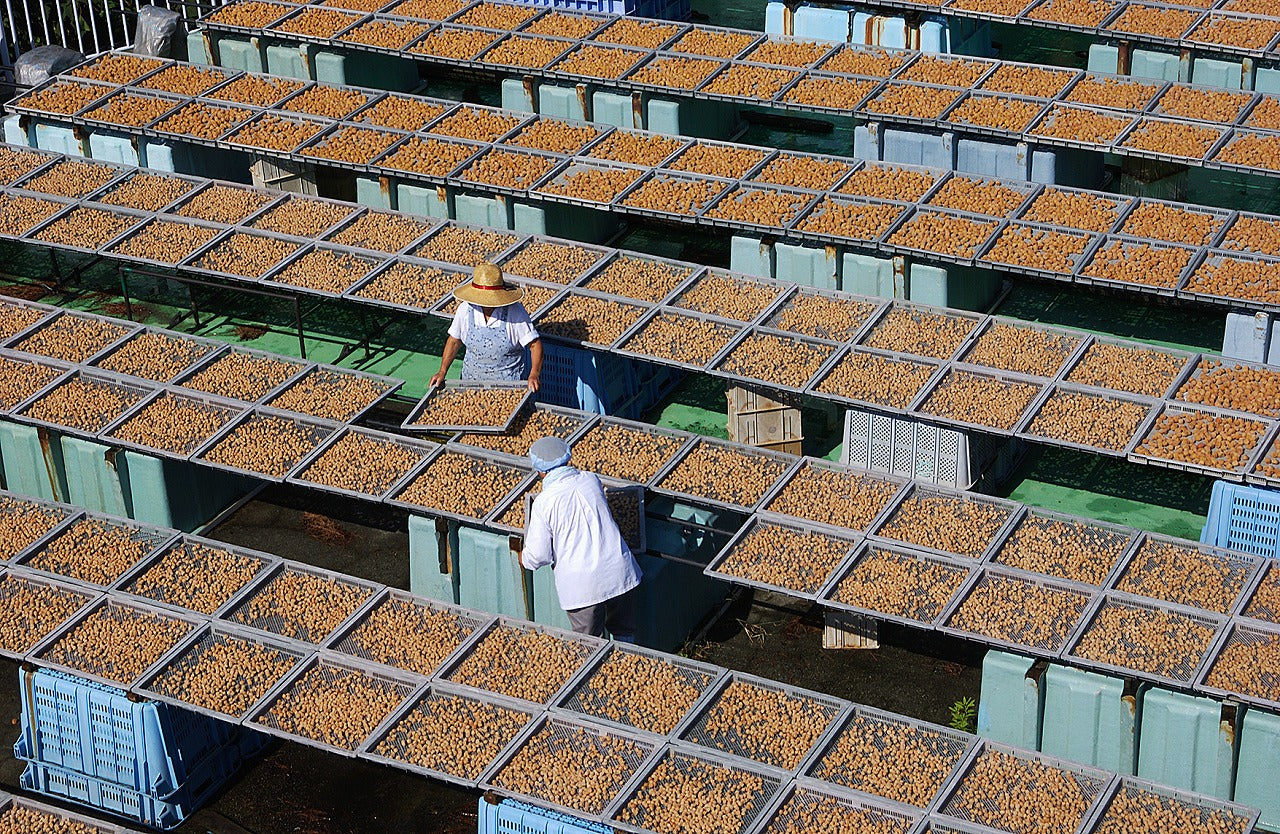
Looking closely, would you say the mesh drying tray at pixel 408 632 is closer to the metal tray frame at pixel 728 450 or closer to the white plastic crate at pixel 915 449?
the metal tray frame at pixel 728 450

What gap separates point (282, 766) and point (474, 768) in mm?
1853

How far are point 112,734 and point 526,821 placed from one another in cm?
256

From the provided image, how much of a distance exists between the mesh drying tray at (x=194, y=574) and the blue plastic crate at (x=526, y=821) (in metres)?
2.15

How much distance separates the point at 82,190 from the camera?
14930 millimetres

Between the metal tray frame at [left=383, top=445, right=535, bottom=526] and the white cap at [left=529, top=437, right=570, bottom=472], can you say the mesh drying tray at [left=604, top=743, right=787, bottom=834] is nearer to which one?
the white cap at [left=529, top=437, right=570, bottom=472]

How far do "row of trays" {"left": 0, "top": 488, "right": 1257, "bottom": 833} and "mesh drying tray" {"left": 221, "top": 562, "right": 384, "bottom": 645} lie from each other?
11 mm

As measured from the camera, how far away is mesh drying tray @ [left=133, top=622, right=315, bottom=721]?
9.18 m

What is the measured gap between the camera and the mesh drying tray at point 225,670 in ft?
30.1

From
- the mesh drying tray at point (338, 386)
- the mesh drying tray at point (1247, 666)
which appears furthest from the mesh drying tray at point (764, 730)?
the mesh drying tray at point (338, 386)

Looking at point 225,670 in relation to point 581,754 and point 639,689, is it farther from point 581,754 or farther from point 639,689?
point 639,689

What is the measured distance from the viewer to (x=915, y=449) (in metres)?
11.9

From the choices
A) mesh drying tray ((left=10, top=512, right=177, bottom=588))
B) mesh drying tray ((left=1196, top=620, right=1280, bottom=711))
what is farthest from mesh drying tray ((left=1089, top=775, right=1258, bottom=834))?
mesh drying tray ((left=10, top=512, right=177, bottom=588))

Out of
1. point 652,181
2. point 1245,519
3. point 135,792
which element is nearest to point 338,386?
point 135,792

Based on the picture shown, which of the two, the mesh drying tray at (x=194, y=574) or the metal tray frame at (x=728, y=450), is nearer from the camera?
the mesh drying tray at (x=194, y=574)
